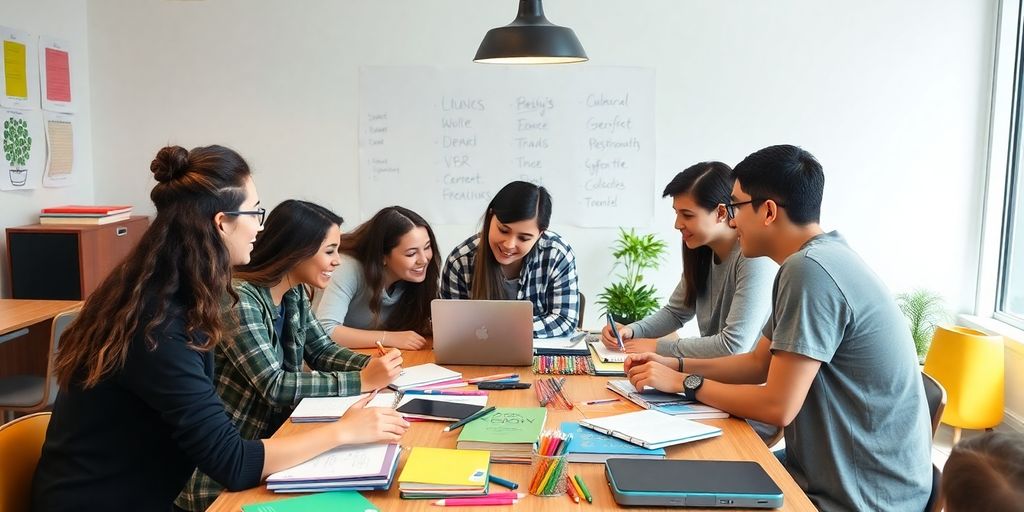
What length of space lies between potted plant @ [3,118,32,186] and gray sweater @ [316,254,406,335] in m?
2.06

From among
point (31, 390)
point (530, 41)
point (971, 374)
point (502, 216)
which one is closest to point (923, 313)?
point (971, 374)

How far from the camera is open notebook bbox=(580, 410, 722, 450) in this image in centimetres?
174

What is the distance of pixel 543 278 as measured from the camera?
3.11 m

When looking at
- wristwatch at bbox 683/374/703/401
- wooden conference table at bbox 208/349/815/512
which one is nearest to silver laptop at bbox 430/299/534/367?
wooden conference table at bbox 208/349/815/512

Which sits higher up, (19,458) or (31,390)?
(19,458)

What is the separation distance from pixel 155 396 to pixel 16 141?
124 inches

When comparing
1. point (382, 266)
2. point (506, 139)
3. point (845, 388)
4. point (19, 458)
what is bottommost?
point (19, 458)

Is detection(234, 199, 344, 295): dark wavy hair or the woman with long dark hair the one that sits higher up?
detection(234, 199, 344, 295): dark wavy hair

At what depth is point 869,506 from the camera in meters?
1.81

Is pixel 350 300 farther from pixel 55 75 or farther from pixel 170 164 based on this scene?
pixel 55 75

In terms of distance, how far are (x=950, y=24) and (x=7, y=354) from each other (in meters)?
4.85

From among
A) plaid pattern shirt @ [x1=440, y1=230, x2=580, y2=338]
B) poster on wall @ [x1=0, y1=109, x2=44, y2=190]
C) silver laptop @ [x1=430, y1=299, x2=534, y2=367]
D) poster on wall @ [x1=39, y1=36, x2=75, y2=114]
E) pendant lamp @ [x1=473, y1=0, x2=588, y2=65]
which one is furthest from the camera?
poster on wall @ [x1=39, y1=36, x2=75, y2=114]

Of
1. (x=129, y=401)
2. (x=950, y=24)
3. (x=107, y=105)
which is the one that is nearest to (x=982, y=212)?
(x=950, y=24)

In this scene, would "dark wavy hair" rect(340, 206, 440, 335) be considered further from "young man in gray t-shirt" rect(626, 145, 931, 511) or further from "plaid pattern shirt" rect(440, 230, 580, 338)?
"young man in gray t-shirt" rect(626, 145, 931, 511)
